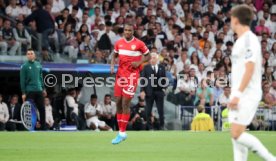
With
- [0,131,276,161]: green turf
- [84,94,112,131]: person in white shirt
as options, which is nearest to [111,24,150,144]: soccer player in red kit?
[0,131,276,161]: green turf

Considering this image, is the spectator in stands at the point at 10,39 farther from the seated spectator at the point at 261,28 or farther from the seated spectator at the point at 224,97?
the seated spectator at the point at 261,28

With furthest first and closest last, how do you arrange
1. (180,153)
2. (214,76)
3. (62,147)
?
1. (214,76)
2. (62,147)
3. (180,153)

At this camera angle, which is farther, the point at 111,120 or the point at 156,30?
the point at 156,30

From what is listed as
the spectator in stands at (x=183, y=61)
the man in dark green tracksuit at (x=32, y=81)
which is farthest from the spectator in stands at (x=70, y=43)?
the spectator in stands at (x=183, y=61)

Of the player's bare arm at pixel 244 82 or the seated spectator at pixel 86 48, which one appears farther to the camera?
the seated spectator at pixel 86 48

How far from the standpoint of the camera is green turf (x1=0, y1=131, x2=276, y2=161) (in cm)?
1525

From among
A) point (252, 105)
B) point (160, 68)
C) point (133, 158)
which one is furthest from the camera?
point (160, 68)

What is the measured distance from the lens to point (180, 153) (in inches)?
645

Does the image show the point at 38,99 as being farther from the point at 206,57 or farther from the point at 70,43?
the point at 206,57

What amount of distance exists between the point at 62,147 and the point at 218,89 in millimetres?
13543

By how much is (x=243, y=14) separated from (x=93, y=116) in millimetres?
17714

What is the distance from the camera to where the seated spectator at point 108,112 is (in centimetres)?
2869

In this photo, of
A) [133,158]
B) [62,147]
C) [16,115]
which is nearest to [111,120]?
[16,115]

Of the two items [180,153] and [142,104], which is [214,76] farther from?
[180,153]
